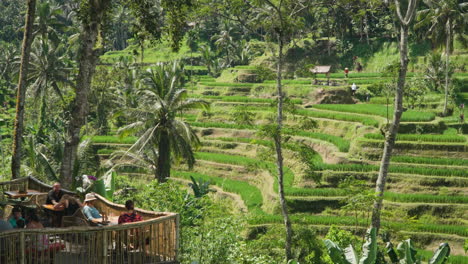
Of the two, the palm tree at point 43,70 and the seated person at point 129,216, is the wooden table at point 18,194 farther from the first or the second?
the palm tree at point 43,70

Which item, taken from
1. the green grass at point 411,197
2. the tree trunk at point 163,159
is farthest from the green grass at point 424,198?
the tree trunk at point 163,159

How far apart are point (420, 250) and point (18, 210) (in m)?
18.4

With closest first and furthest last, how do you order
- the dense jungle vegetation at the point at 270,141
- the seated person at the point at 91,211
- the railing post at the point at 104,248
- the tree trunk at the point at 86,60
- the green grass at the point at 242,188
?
the railing post at the point at 104,248
the seated person at the point at 91,211
the tree trunk at the point at 86,60
the dense jungle vegetation at the point at 270,141
the green grass at the point at 242,188

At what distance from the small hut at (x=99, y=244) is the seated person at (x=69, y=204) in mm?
Result: 1548

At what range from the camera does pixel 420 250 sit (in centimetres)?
2655

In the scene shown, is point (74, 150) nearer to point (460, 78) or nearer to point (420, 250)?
point (420, 250)

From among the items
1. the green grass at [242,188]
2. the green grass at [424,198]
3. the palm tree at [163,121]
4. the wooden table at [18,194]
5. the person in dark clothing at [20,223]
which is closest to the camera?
the person in dark clothing at [20,223]

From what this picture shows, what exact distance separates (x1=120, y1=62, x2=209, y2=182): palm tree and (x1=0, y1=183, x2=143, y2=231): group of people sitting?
1801 cm

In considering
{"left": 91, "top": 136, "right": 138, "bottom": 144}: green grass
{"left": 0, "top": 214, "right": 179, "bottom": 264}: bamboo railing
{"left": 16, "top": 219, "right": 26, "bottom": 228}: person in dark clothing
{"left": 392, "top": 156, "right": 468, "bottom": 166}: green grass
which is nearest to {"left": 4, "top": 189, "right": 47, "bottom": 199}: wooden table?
{"left": 16, "top": 219, "right": 26, "bottom": 228}: person in dark clothing

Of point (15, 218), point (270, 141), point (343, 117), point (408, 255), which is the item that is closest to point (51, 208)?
point (15, 218)

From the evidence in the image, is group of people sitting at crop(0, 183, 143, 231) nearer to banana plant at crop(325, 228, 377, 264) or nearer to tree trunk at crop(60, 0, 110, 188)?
tree trunk at crop(60, 0, 110, 188)

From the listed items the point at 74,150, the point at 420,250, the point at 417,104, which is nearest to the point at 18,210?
the point at 74,150

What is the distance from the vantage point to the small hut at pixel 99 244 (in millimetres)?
10297

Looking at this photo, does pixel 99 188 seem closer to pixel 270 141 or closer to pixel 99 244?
pixel 99 244
